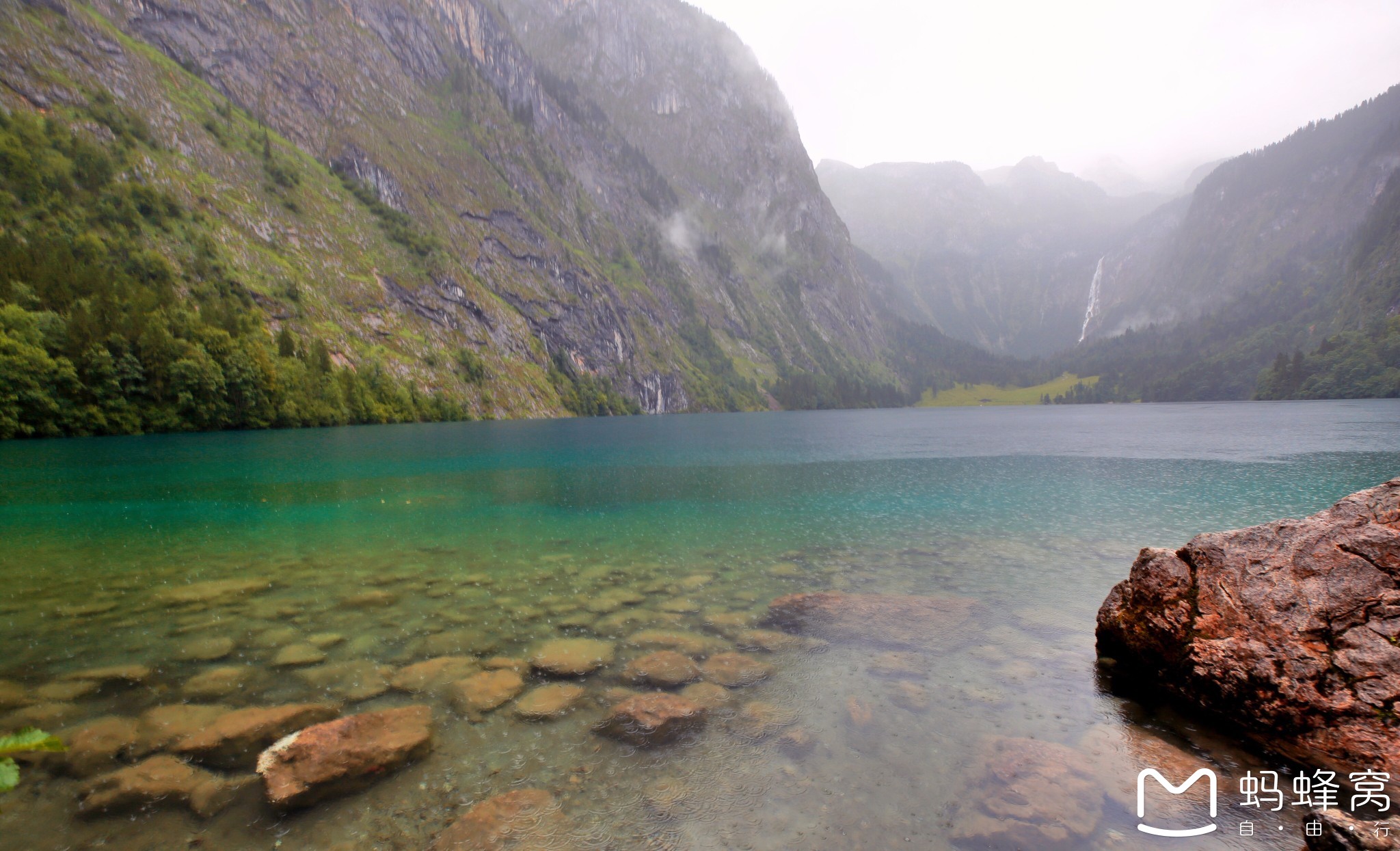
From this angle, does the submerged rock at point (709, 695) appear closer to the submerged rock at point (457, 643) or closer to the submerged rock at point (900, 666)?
the submerged rock at point (900, 666)

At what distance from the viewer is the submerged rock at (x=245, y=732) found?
35.5ft

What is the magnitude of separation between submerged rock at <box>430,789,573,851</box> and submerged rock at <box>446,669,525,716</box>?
3.27 metres

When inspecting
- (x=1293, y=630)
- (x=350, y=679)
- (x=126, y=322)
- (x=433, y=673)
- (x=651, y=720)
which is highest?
(x=126, y=322)

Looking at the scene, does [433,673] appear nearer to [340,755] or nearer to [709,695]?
[340,755]

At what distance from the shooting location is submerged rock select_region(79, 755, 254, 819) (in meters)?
9.41

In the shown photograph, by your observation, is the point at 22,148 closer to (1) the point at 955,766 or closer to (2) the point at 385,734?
(2) the point at 385,734

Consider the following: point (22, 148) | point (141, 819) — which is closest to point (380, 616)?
point (141, 819)

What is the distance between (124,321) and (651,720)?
362ft

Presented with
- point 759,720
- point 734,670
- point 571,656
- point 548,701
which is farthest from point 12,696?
point 759,720

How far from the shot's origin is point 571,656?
52.3 feet

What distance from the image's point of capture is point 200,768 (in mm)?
10422

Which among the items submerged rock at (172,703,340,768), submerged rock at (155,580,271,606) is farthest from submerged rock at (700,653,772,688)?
submerged rock at (155,580,271,606)

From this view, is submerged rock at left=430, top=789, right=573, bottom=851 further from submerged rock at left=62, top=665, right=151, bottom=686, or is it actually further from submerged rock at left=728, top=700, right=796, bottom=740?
submerged rock at left=62, top=665, right=151, bottom=686

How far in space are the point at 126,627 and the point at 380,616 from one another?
6.71 metres
